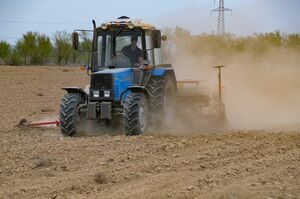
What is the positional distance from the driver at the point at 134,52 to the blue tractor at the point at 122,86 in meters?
0.02

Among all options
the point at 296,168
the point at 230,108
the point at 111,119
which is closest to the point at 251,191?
the point at 296,168

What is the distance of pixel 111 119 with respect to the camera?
13.3 meters

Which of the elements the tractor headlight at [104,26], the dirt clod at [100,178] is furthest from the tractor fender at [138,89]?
the dirt clod at [100,178]

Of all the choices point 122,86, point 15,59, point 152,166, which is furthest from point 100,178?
point 15,59

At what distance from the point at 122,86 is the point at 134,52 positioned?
99 centimetres

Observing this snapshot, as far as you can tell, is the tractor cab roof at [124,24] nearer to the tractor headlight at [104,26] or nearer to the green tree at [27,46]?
the tractor headlight at [104,26]

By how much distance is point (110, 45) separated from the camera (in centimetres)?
1404

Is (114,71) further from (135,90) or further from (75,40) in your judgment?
(75,40)

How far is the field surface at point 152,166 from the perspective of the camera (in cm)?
765

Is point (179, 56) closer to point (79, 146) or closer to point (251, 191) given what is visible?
point (79, 146)

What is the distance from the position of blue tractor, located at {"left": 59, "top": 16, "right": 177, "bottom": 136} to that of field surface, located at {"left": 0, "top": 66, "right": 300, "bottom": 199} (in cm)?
54

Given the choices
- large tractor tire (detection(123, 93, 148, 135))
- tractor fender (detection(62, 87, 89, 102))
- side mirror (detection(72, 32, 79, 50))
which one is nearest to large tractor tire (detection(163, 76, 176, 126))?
large tractor tire (detection(123, 93, 148, 135))

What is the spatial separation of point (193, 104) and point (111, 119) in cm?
278

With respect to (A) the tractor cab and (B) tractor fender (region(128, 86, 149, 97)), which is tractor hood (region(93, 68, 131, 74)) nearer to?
(A) the tractor cab
